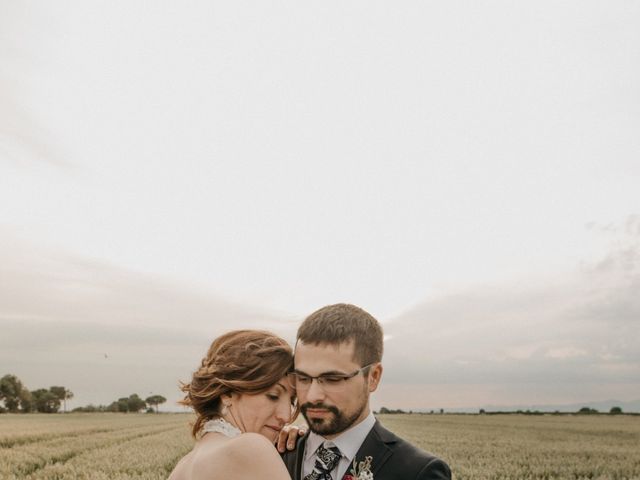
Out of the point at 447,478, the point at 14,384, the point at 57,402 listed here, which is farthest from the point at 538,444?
the point at 57,402

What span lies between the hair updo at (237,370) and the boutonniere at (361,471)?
0.65 meters

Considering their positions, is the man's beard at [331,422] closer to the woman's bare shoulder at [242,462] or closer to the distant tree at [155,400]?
the woman's bare shoulder at [242,462]

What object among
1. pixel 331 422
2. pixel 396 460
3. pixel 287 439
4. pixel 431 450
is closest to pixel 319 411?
pixel 331 422

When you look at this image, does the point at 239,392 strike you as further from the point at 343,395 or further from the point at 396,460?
the point at 396,460

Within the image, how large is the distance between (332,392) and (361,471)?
421mm

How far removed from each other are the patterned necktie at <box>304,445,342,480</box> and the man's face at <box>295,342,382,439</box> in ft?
0.33

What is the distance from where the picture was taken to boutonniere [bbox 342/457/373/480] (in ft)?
11.0

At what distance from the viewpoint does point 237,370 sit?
12.1 feet

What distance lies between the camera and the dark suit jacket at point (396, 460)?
10.8 feet

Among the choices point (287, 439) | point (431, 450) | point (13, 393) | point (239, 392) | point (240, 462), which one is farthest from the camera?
point (13, 393)

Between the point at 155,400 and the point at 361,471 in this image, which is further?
the point at 155,400

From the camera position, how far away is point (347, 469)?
3488 mm

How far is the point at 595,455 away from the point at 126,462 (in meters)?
16.8

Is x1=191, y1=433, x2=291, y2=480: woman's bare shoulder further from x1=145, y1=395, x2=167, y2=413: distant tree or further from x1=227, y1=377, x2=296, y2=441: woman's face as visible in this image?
x1=145, y1=395, x2=167, y2=413: distant tree
